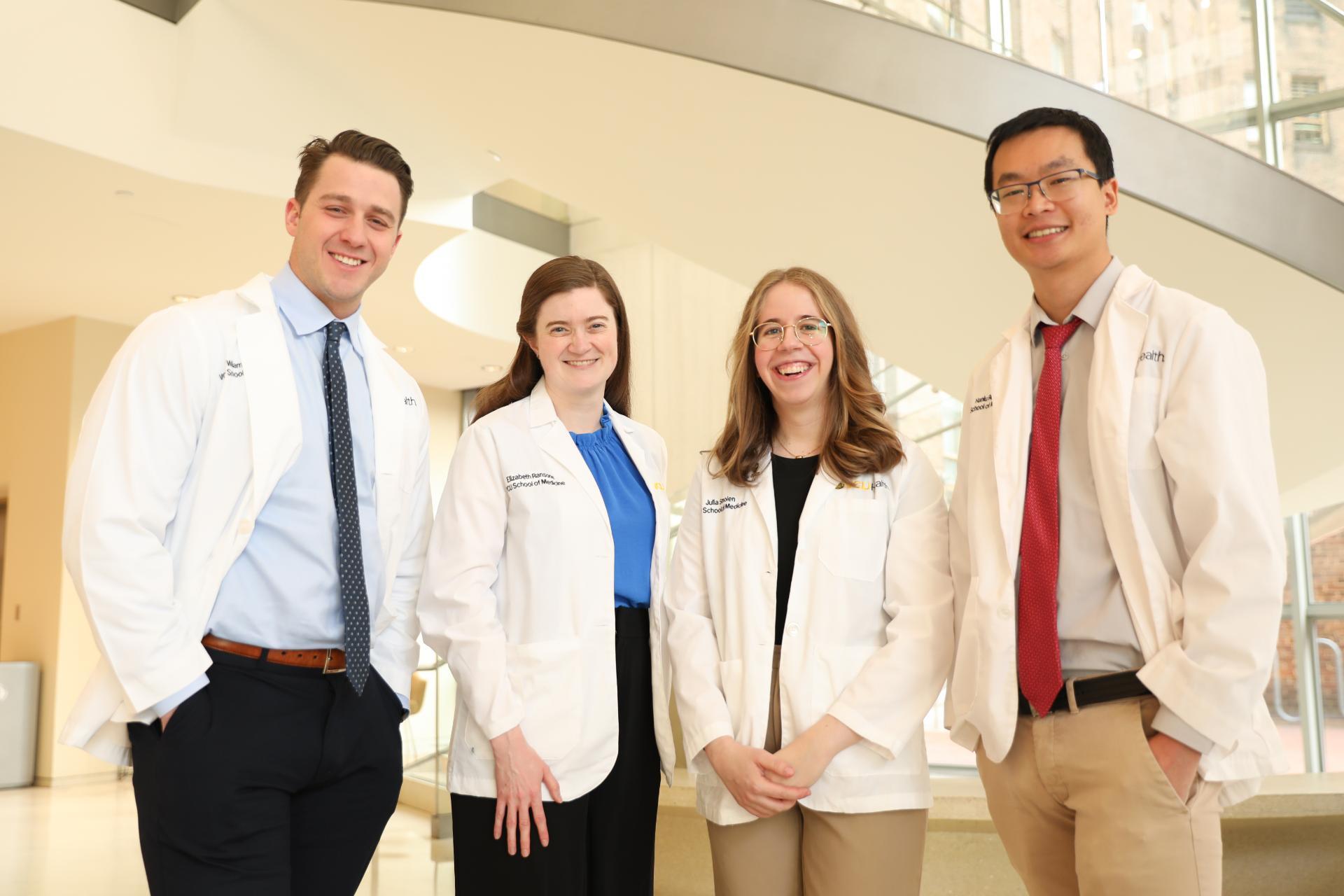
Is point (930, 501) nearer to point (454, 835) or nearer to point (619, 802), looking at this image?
point (619, 802)

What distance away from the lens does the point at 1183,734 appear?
6.24 ft

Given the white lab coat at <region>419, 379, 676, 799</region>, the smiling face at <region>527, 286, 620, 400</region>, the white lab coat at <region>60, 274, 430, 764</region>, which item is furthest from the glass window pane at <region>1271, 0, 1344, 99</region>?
the white lab coat at <region>60, 274, 430, 764</region>

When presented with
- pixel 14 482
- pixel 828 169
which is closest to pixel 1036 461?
pixel 828 169

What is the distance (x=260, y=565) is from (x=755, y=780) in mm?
1089

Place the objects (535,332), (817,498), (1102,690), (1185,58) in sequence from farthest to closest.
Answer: (1185,58) → (535,332) → (817,498) → (1102,690)

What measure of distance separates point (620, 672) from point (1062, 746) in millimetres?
977

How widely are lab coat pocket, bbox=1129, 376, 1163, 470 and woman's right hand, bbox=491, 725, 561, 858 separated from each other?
1.36 metres

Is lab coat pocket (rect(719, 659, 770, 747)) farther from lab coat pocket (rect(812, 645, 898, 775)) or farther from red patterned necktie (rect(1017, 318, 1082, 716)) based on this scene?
red patterned necktie (rect(1017, 318, 1082, 716))

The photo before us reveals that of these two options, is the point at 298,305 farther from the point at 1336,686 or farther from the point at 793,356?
the point at 1336,686

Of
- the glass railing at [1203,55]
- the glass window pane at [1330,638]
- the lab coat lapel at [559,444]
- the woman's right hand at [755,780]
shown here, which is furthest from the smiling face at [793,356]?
the glass window pane at [1330,638]

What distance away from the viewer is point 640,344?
11281 mm

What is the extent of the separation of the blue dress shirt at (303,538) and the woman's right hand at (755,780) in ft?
2.37

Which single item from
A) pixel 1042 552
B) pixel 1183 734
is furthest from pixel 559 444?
pixel 1183 734

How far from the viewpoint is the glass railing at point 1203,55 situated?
16.7 feet
